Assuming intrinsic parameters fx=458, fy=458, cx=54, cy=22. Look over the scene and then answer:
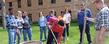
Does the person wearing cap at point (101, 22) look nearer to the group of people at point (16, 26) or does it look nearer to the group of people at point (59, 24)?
the group of people at point (59, 24)

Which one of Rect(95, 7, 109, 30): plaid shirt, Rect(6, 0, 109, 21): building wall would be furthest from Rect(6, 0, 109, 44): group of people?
Rect(6, 0, 109, 21): building wall

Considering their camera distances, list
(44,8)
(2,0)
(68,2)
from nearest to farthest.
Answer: (2,0)
(68,2)
(44,8)

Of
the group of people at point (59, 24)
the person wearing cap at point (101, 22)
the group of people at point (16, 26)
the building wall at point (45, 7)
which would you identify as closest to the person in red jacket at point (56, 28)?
the group of people at point (59, 24)

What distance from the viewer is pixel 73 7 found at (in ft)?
166

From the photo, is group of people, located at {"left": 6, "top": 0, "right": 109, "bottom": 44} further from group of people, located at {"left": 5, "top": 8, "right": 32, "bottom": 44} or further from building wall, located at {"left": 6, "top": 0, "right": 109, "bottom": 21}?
building wall, located at {"left": 6, "top": 0, "right": 109, "bottom": 21}

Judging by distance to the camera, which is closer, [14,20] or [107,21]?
[107,21]

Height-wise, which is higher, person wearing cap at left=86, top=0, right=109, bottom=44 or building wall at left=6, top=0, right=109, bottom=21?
person wearing cap at left=86, top=0, right=109, bottom=44

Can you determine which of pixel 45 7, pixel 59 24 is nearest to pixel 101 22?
pixel 59 24

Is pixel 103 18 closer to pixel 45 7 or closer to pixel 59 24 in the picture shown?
pixel 59 24

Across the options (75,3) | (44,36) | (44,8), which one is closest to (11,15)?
(44,36)

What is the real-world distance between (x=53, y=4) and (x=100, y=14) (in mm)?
43940

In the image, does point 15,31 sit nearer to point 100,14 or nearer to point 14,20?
point 14,20

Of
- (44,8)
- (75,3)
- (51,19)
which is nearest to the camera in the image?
(51,19)

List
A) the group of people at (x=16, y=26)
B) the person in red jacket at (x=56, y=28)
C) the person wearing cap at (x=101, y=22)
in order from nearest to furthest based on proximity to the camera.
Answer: the person wearing cap at (x=101, y=22)
the person in red jacket at (x=56, y=28)
the group of people at (x=16, y=26)
